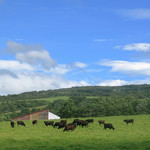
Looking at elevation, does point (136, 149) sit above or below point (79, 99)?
below

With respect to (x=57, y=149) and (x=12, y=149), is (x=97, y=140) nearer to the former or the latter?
(x=57, y=149)

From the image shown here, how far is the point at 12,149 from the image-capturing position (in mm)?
20875

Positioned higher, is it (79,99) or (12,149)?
(79,99)

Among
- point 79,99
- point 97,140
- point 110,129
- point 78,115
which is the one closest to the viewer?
point 97,140

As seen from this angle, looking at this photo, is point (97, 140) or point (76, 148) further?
point (97, 140)

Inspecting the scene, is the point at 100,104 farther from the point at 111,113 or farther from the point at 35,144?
the point at 35,144

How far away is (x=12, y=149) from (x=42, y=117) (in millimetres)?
61831

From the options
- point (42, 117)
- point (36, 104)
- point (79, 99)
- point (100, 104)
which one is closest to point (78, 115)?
point (100, 104)

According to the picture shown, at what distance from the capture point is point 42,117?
82.1 metres

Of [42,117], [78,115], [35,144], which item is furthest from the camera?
[78,115]

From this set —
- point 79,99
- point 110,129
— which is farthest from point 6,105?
point 110,129

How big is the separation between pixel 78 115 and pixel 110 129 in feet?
191

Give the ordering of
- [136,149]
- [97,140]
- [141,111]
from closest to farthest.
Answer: [136,149], [97,140], [141,111]

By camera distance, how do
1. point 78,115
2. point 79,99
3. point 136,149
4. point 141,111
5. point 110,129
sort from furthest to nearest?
point 79,99, point 141,111, point 78,115, point 110,129, point 136,149
